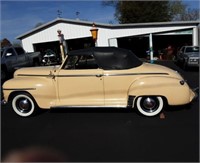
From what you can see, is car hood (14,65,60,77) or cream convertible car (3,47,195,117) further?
car hood (14,65,60,77)

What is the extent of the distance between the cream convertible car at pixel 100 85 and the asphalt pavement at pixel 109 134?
0.34 m

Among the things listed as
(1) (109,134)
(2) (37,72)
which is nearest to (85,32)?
(2) (37,72)

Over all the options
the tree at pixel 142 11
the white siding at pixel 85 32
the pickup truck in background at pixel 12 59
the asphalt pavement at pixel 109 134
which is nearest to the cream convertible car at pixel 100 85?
the asphalt pavement at pixel 109 134

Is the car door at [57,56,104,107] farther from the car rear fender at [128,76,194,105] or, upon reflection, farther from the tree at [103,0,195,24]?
the tree at [103,0,195,24]

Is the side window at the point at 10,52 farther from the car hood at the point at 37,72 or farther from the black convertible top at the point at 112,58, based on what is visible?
the black convertible top at the point at 112,58

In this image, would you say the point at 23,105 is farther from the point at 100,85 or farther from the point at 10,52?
the point at 10,52

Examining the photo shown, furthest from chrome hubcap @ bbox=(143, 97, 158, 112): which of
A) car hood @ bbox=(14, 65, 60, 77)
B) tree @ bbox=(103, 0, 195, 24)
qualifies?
tree @ bbox=(103, 0, 195, 24)

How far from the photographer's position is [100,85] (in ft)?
22.1

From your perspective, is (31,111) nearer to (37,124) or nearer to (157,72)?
(37,124)

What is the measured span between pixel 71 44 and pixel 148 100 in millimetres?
25644

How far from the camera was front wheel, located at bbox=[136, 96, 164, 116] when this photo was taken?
6.61 meters

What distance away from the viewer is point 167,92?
6.46 meters

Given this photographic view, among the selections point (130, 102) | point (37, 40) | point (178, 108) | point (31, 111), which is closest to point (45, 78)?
point (31, 111)

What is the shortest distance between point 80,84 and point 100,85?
493mm
